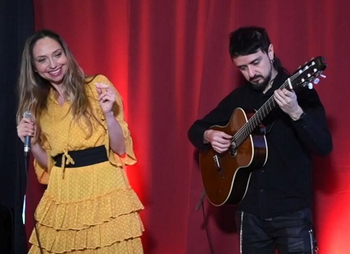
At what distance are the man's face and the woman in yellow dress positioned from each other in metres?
0.48

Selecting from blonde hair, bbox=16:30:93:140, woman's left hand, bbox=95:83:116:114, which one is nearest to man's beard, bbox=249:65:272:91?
woman's left hand, bbox=95:83:116:114

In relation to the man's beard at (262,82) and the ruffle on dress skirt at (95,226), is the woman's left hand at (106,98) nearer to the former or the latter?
the ruffle on dress skirt at (95,226)

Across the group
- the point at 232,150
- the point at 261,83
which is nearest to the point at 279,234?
the point at 232,150

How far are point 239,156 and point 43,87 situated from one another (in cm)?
83

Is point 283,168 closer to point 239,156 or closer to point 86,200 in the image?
point 239,156

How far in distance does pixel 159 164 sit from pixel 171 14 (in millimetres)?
696

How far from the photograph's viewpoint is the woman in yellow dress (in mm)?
2006

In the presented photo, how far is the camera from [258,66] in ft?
6.17

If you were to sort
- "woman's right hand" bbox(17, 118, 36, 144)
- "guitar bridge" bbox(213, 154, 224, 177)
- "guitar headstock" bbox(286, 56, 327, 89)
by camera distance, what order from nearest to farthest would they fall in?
"guitar headstock" bbox(286, 56, 327, 89)
"woman's right hand" bbox(17, 118, 36, 144)
"guitar bridge" bbox(213, 154, 224, 177)

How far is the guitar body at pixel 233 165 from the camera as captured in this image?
1922 mm

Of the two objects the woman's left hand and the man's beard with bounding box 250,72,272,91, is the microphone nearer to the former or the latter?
A: the woman's left hand

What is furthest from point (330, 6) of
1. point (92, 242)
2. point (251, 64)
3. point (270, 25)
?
point (92, 242)

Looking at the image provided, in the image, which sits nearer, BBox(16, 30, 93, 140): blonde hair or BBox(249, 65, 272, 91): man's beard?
BBox(249, 65, 272, 91): man's beard

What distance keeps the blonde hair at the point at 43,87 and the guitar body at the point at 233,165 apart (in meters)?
0.53
